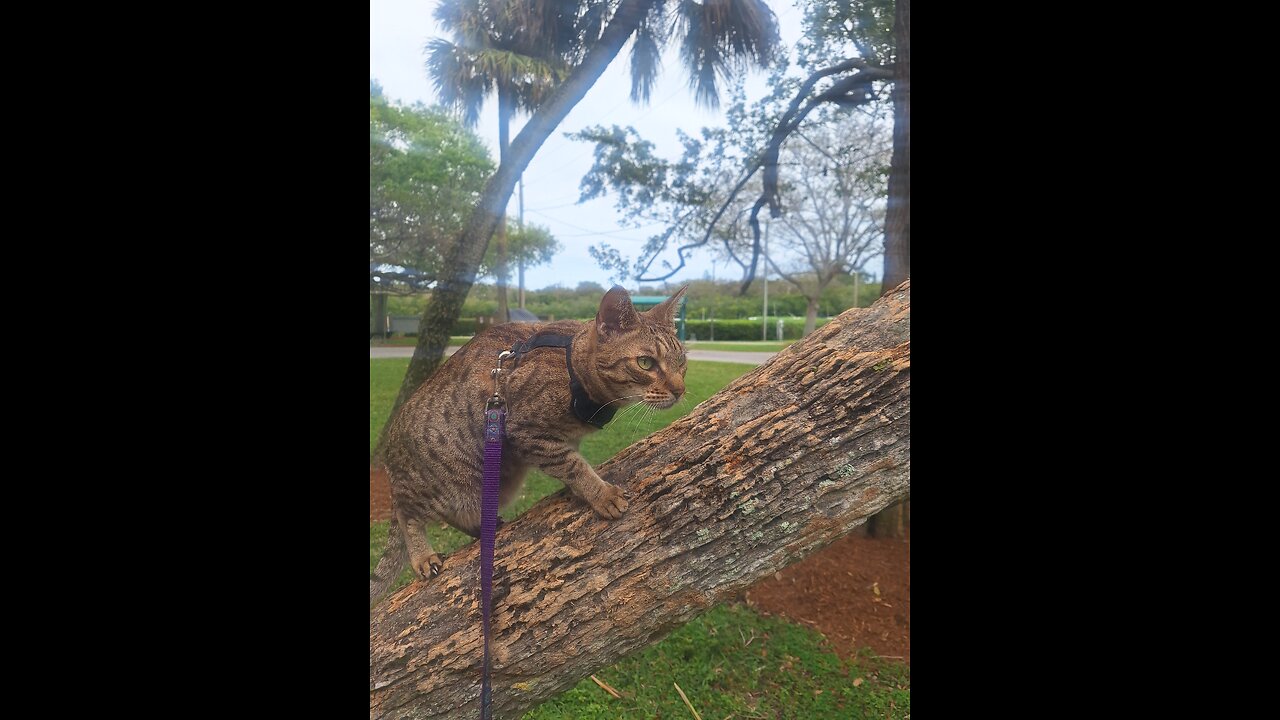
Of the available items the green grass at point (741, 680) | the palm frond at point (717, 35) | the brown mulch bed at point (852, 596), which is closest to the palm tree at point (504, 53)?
the palm frond at point (717, 35)

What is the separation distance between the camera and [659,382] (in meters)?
1.35

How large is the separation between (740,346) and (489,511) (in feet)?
2.73

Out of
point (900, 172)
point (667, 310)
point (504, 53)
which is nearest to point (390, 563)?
point (667, 310)

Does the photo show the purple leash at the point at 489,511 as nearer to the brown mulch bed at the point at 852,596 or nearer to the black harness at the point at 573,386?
the black harness at the point at 573,386

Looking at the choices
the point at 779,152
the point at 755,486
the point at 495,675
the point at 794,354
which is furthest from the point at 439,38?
the point at 495,675

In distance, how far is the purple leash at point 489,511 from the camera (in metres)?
1.39

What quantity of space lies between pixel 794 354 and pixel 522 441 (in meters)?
0.81

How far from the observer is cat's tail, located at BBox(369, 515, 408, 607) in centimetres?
161

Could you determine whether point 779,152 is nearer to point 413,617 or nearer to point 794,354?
point 794,354

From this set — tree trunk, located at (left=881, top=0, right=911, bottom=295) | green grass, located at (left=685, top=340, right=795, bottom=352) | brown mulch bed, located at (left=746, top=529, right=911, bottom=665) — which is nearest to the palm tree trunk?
green grass, located at (left=685, top=340, right=795, bottom=352)

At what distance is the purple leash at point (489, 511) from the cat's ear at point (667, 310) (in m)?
0.47

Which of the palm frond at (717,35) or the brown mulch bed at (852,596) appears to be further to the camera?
the brown mulch bed at (852,596)

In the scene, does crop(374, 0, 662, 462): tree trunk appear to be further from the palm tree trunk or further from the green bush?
the green bush

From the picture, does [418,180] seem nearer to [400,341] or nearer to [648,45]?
[400,341]
